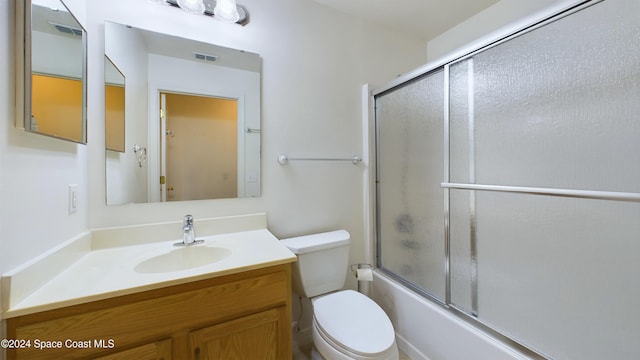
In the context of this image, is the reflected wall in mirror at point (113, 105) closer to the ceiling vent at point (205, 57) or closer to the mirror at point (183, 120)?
the mirror at point (183, 120)

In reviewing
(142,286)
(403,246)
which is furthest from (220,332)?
(403,246)

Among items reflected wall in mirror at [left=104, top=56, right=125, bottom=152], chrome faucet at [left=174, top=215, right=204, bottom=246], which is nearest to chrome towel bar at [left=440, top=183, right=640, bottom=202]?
chrome faucet at [left=174, top=215, right=204, bottom=246]

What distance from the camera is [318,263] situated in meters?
1.46

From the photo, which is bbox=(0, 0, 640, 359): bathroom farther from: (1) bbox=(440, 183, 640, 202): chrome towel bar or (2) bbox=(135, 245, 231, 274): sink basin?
(1) bbox=(440, 183, 640, 202): chrome towel bar

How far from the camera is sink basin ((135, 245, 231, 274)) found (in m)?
1.11

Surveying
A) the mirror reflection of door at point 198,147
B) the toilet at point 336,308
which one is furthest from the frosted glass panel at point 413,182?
the mirror reflection of door at point 198,147

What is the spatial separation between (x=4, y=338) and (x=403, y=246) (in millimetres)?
1779

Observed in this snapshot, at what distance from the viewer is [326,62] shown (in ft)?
5.64

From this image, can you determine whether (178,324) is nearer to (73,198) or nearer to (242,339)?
(242,339)

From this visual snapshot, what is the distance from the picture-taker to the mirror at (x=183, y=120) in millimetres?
1230

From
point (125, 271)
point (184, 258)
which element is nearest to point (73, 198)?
point (125, 271)

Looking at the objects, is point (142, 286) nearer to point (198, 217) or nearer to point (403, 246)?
point (198, 217)

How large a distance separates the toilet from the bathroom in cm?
23

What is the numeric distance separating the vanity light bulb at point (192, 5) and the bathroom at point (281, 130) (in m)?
0.10
